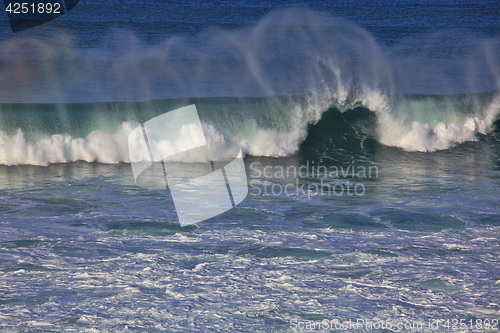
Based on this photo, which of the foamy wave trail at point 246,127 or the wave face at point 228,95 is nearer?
the foamy wave trail at point 246,127

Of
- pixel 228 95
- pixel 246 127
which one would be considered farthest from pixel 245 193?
pixel 228 95

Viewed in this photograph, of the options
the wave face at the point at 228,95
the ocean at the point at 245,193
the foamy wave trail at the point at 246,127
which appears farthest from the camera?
the wave face at the point at 228,95

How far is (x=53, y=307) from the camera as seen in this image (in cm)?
425

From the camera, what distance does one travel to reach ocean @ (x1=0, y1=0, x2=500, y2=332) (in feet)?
14.3

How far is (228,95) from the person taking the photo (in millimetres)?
14641

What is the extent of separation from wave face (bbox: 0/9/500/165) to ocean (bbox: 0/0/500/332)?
6 centimetres

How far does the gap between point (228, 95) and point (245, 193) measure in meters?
6.95

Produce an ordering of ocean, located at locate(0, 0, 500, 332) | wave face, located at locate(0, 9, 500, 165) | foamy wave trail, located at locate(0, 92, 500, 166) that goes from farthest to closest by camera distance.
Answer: wave face, located at locate(0, 9, 500, 165) → foamy wave trail, located at locate(0, 92, 500, 166) → ocean, located at locate(0, 0, 500, 332)

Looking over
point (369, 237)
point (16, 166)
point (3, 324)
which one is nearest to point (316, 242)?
point (369, 237)

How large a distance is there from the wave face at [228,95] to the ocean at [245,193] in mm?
56

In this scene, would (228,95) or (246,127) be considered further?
(228,95)

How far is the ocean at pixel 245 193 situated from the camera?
436 cm

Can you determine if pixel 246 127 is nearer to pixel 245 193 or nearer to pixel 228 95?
pixel 228 95

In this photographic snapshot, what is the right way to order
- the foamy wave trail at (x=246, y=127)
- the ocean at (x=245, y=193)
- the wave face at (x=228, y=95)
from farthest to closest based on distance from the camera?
the wave face at (x=228, y=95), the foamy wave trail at (x=246, y=127), the ocean at (x=245, y=193)
